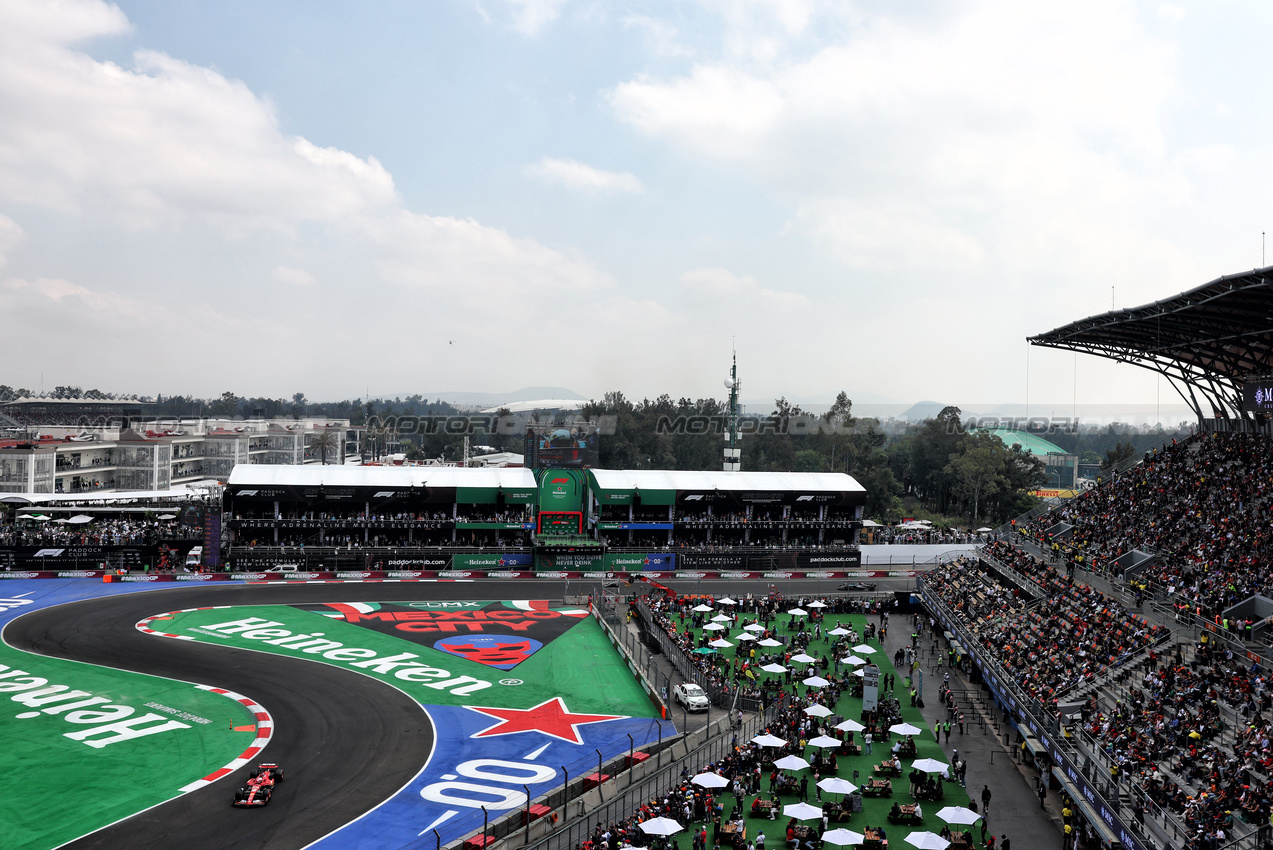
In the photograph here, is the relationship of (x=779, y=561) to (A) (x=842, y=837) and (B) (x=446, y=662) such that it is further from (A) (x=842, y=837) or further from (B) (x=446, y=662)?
(A) (x=842, y=837)

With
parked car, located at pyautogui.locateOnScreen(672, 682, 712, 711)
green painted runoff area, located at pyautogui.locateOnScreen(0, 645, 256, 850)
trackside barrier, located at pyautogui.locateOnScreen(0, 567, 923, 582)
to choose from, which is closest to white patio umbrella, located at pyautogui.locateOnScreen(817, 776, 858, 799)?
parked car, located at pyautogui.locateOnScreen(672, 682, 712, 711)

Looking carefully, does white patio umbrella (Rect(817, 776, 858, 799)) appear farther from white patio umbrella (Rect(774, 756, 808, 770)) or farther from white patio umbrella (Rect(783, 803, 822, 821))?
white patio umbrella (Rect(774, 756, 808, 770))

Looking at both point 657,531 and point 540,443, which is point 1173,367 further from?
point 540,443

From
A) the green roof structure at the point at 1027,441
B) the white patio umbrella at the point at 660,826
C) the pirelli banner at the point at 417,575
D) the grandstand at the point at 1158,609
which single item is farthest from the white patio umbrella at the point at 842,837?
the green roof structure at the point at 1027,441

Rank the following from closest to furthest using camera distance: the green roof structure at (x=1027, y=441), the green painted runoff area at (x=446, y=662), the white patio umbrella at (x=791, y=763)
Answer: the white patio umbrella at (x=791, y=763)
the green painted runoff area at (x=446, y=662)
the green roof structure at (x=1027, y=441)

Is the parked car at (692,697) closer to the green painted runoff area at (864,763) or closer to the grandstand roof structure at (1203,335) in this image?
the green painted runoff area at (864,763)

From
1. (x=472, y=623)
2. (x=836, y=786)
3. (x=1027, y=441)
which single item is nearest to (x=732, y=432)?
(x=472, y=623)
